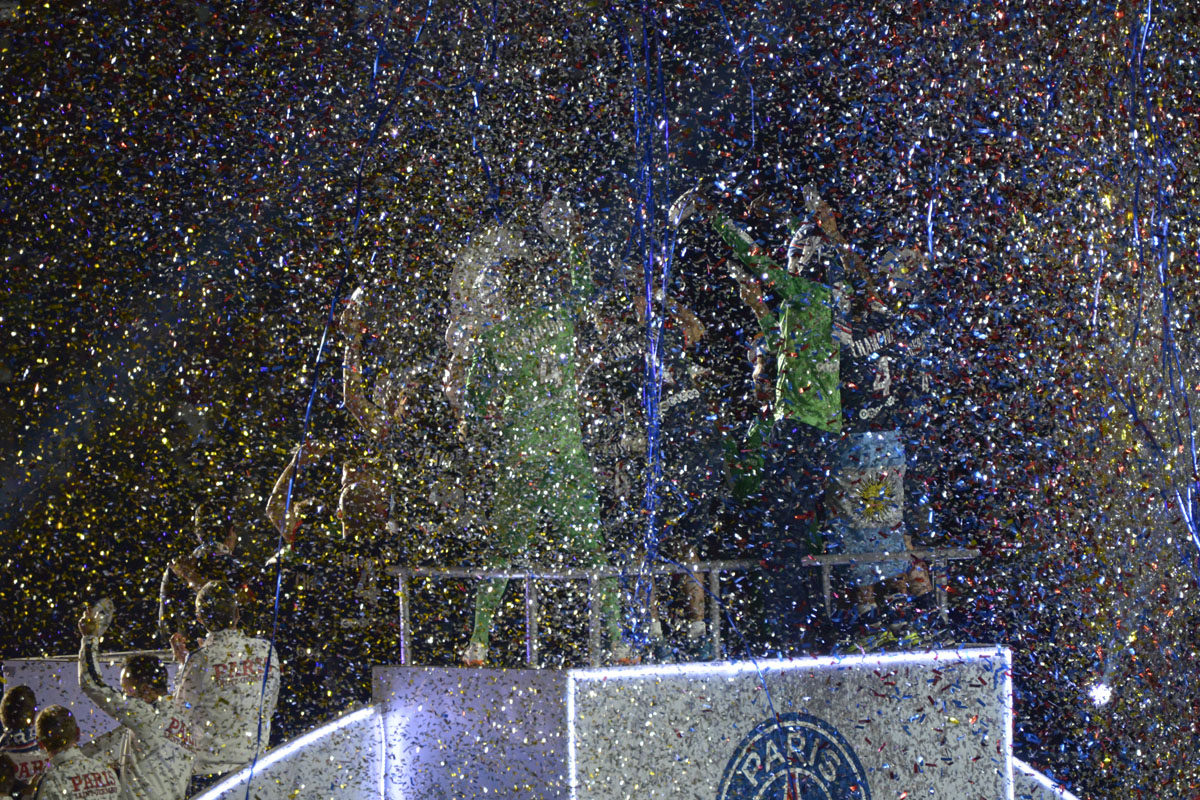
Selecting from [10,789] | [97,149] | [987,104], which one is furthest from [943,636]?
[10,789]

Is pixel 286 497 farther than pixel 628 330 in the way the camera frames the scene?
Yes

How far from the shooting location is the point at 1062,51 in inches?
39.9

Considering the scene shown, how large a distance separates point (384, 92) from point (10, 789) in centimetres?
120

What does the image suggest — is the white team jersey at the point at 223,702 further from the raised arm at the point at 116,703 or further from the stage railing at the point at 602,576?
the stage railing at the point at 602,576

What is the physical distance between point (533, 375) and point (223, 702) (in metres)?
0.62

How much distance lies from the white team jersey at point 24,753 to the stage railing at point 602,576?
0.69 meters

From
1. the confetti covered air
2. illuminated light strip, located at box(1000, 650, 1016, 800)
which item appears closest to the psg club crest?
illuminated light strip, located at box(1000, 650, 1016, 800)

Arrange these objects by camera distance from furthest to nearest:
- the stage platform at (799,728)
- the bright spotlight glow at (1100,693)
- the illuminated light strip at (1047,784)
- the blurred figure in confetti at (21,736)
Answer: the blurred figure in confetti at (21,736) < the bright spotlight glow at (1100,693) < the illuminated light strip at (1047,784) < the stage platform at (799,728)

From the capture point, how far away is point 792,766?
0.84 meters

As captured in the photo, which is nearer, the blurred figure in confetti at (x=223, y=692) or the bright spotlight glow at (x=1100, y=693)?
the bright spotlight glow at (x=1100, y=693)

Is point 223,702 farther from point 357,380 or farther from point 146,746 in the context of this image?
point 357,380

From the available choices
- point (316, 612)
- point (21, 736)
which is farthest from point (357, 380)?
point (21, 736)

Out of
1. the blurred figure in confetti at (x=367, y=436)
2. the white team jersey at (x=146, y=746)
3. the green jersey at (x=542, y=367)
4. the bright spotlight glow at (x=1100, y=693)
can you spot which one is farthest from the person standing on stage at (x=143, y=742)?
the bright spotlight glow at (x=1100, y=693)

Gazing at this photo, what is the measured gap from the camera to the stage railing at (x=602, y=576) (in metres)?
1.07
